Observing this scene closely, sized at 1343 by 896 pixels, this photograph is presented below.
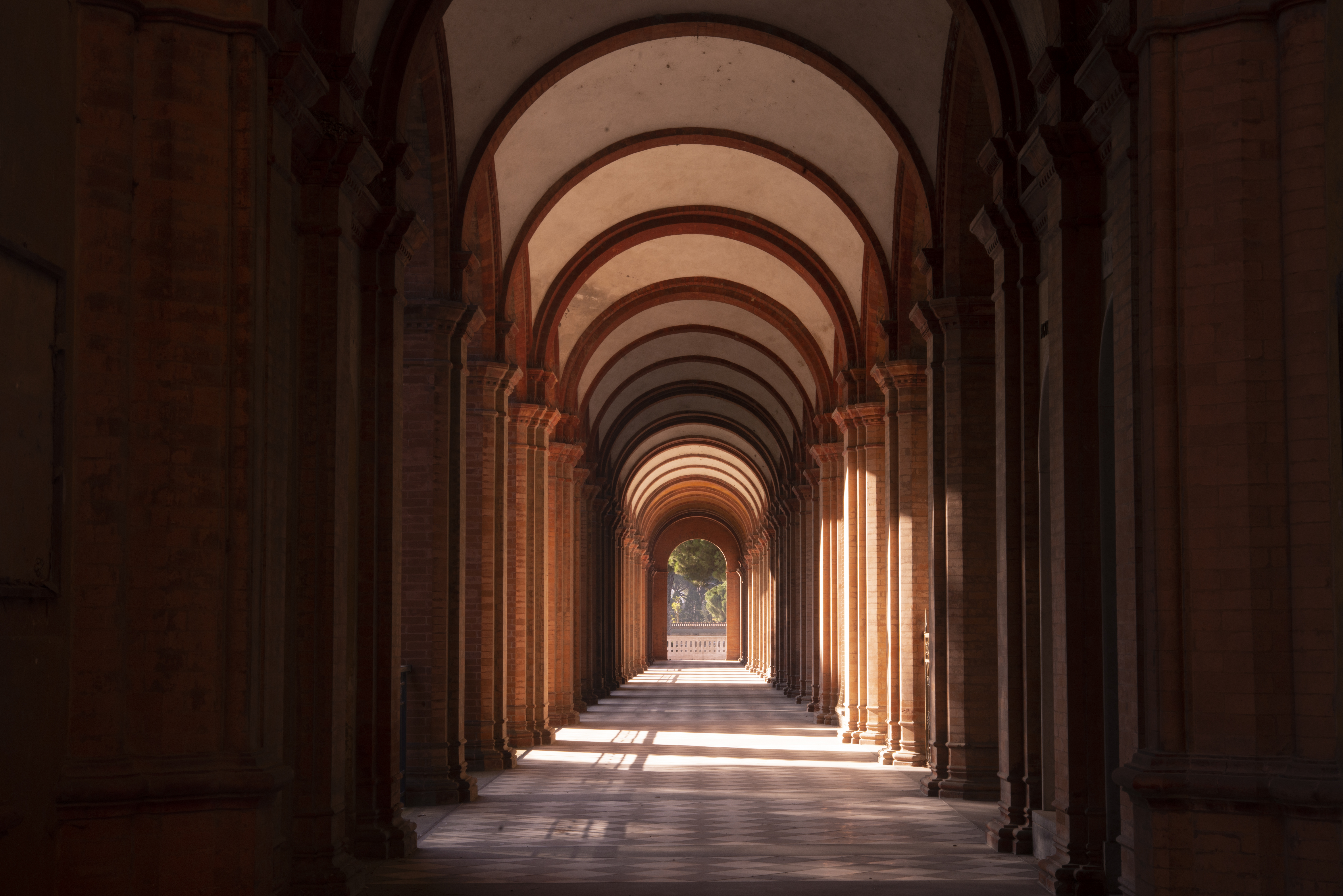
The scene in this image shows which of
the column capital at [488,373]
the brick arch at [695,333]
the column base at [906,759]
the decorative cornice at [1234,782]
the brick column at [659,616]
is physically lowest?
the brick column at [659,616]

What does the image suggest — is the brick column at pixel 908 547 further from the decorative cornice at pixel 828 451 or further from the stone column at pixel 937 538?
the decorative cornice at pixel 828 451

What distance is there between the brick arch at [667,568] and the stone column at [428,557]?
4998 centimetres

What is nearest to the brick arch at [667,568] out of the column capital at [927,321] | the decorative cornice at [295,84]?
the column capital at [927,321]

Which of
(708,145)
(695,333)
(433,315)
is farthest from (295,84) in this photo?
(695,333)

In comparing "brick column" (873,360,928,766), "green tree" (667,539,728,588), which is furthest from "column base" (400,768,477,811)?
"green tree" (667,539,728,588)

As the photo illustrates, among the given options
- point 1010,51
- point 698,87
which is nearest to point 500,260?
point 698,87

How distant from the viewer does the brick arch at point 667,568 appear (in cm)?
6569

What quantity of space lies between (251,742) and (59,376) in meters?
1.95

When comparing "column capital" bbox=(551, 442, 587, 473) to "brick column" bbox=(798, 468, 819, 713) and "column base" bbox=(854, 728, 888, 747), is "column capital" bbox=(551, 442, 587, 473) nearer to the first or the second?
"brick column" bbox=(798, 468, 819, 713)

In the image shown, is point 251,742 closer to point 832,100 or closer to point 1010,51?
point 1010,51

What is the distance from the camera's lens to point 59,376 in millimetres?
6211

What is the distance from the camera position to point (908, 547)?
16.0 metres

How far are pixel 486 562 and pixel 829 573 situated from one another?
10.0 meters

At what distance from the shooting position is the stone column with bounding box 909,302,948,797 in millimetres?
13219
